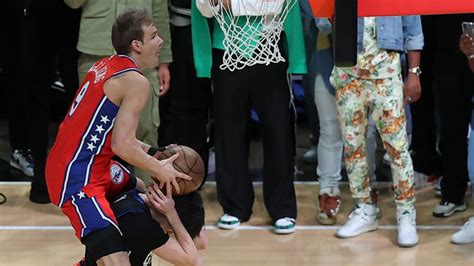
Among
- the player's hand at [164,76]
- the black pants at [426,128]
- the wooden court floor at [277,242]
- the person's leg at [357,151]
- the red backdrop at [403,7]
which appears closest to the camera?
the red backdrop at [403,7]

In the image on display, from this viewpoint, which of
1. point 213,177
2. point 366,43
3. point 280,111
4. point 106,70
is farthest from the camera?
point 213,177

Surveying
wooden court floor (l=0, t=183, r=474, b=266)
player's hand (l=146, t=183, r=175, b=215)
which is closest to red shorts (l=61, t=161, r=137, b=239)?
player's hand (l=146, t=183, r=175, b=215)

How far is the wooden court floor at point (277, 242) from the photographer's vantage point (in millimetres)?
4078

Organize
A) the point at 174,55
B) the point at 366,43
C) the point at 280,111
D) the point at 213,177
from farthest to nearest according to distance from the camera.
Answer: the point at 213,177
the point at 174,55
the point at 280,111
the point at 366,43

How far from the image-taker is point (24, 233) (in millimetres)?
4422

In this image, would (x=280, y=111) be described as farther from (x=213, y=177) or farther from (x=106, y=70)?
(x=106, y=70)

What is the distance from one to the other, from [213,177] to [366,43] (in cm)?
164

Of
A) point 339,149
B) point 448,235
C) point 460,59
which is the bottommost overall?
point 448,235

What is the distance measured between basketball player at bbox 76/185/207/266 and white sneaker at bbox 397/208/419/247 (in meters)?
1.59

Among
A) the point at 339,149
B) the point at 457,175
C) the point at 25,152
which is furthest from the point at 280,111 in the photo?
the point at 25,152

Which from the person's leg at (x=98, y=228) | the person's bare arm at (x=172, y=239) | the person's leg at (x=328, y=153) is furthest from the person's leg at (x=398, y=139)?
the person's leg at (x=98, y=228)

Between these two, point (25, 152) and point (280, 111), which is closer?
point (280, 111)

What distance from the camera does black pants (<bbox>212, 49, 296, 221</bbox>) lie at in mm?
4355

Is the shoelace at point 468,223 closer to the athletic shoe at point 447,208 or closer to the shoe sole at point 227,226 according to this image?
the athletic shoe at point 447,208
